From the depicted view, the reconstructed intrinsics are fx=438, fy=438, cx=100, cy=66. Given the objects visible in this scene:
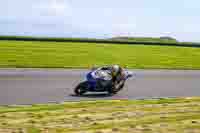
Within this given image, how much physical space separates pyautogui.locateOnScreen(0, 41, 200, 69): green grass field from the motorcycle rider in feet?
46.8

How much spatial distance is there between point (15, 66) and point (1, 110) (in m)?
20.3

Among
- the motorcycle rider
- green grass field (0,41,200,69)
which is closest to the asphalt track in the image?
the motorcycle rider

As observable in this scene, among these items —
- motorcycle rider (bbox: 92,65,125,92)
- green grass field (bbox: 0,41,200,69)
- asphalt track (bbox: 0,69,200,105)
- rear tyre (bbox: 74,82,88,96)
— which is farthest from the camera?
green grass field (bbox: 0,41,200,69)

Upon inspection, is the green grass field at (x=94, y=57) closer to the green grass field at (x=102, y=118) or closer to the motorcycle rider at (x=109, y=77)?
the motorcycle rider at (x=109, y=77)

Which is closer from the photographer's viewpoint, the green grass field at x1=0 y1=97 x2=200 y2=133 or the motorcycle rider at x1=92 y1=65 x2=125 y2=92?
the green grass field at x1=0 y1=97 x2=200 y2=133

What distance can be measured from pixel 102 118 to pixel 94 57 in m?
30.9

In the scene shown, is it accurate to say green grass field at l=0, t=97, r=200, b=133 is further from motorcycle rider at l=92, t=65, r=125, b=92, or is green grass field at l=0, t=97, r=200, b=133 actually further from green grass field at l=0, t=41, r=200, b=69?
green grass field at l=0, t=41, r=200, b=69

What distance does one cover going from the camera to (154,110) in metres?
15.2

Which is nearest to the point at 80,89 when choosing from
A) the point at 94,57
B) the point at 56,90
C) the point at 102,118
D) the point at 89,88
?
the point at 89,88

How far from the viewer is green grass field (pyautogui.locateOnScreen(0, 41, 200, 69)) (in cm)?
3722

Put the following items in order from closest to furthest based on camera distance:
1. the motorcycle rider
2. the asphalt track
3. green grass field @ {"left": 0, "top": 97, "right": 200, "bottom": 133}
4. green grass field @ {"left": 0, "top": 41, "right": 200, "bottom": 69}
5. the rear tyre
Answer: green grass field @ {"left": 0, "top": 97, "right": 200, "bottom": 133} < the asphalt track < the rear tyre < the motorcycle rider < green grass field @ {"left": 0, "top": 41, "right": 200, "bottom": 69}

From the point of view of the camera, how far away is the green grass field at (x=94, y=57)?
3722 cm

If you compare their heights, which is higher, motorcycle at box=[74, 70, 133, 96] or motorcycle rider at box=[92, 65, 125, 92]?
motorcycle rider at box=[92, 65, 125, 92]

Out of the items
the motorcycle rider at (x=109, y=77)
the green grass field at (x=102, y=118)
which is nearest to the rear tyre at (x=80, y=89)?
the motorcycle rider at (x=109, y=77)
